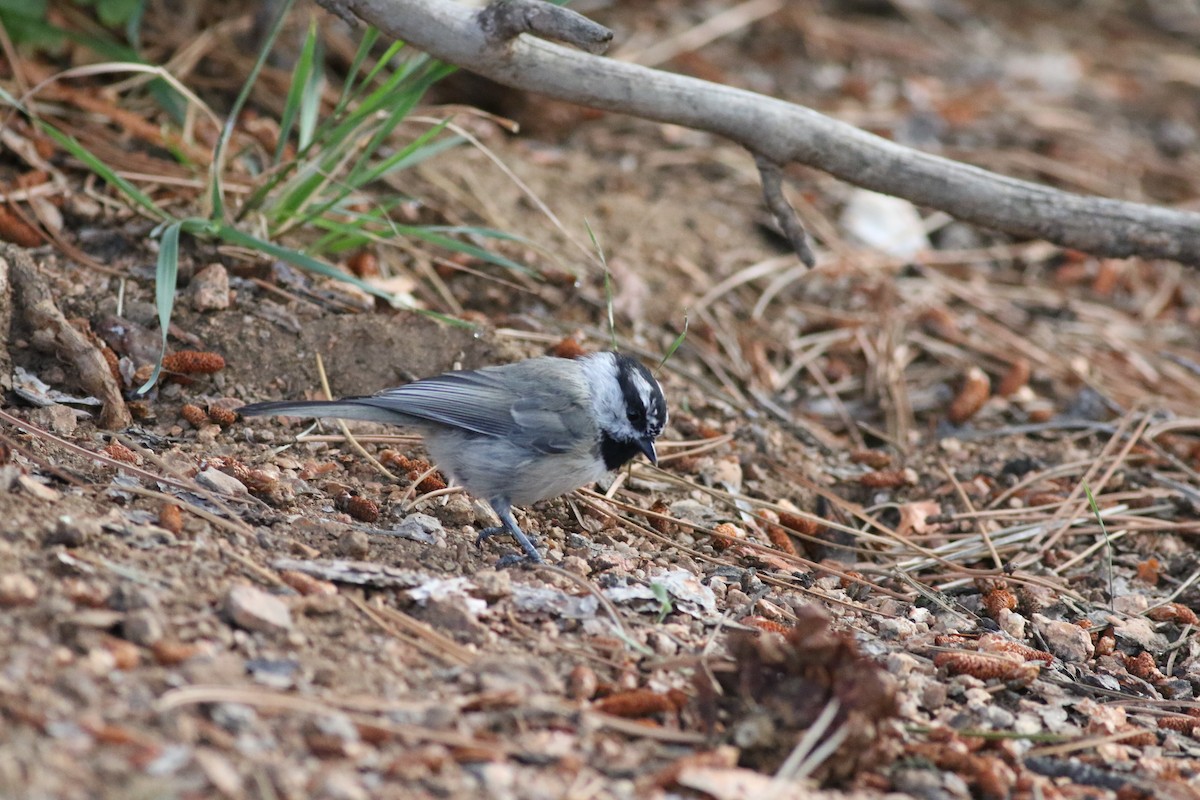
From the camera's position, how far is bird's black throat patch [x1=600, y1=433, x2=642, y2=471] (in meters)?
3.62

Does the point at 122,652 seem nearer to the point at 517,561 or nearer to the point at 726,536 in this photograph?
the point at 517,561

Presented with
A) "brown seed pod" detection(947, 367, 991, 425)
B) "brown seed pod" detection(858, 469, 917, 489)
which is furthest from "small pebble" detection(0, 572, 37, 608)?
"brown seed pod" detection(947, 367, 991, 425)

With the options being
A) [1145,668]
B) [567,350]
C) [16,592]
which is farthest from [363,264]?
[1145,668]

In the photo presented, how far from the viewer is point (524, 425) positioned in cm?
362

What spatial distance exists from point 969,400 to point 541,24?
2.51 meters

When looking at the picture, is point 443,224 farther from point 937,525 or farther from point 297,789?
point 297,789

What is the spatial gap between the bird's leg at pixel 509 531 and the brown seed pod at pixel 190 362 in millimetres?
1024

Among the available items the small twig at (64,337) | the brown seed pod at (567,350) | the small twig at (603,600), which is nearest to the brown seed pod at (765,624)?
the small twig at (603,600)

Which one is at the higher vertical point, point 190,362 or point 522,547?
point 190,362

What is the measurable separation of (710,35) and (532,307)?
3.05 m

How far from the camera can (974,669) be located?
10.0 ft

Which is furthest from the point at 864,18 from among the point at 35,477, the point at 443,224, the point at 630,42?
the point at 35,477

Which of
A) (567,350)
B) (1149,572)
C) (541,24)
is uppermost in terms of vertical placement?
(541,24)

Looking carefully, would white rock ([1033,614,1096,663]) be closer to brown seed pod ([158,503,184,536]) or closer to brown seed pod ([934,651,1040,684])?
brown seed pod ([934,651,1040,684])
